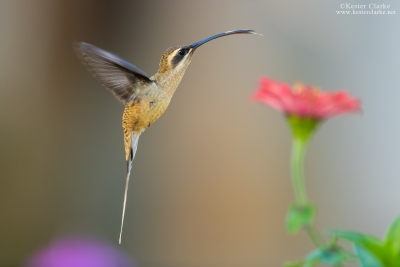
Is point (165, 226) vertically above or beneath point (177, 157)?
beneath

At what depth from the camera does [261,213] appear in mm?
1707

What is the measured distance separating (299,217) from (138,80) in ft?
1.11

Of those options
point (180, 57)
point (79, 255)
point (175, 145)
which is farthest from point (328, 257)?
point (175, 145)

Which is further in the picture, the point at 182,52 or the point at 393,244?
the point at 182,52

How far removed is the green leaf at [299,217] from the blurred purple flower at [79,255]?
108cm

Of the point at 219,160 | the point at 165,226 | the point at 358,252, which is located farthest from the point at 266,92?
the point at 165,226

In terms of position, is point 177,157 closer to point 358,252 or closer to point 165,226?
point 165,226

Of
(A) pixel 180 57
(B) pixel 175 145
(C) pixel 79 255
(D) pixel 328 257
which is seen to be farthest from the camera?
(B) pixel 175 145

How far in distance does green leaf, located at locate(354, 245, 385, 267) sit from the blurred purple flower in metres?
1.08

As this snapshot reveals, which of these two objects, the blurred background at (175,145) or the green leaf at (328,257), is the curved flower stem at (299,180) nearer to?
the green leaf at (328,257)

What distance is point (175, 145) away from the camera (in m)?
1.74

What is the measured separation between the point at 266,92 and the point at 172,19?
1367 millimetres

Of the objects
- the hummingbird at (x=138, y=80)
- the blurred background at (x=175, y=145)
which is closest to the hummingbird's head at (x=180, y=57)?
the hummingbird at (x=138, y=80)

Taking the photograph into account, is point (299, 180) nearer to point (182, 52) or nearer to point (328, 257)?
point (328, 257)
